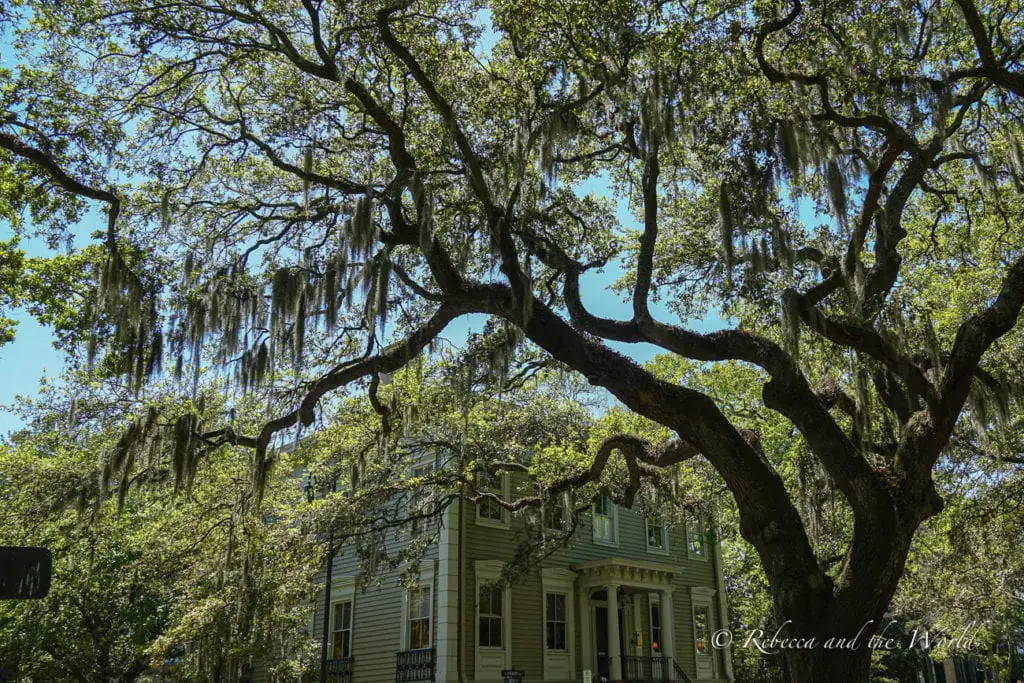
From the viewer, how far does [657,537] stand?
21.8 metres

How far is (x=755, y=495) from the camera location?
285 inches

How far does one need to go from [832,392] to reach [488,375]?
4.27 metres

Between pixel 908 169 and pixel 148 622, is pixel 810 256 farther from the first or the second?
pixel 148 622

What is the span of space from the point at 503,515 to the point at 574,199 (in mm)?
8838

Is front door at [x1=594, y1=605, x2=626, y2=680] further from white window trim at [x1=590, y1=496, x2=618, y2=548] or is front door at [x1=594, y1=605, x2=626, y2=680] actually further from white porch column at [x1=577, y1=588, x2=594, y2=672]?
white window trim at [x1=590, y1=496, x2=618, y2=548]

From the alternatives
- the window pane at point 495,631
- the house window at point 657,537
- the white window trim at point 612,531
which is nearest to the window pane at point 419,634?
the window pane at point 495,631

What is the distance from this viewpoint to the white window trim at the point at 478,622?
52.4ft

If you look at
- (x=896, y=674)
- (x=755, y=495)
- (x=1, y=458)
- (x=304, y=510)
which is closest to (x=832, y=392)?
(x=755, y=495)

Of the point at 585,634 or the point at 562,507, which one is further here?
the point at 585,634

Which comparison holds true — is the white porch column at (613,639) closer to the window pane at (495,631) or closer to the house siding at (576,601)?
the house siding at (576,601)

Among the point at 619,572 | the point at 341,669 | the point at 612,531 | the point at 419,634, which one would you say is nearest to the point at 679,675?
the point at 619,572

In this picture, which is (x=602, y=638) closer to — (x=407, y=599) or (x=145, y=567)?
(x=407, y=599)

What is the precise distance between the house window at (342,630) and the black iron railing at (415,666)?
199cm

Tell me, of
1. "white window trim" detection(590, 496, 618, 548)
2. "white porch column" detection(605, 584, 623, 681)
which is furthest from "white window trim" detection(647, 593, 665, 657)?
"white porch column" detection(605, 584, 623, 681)
